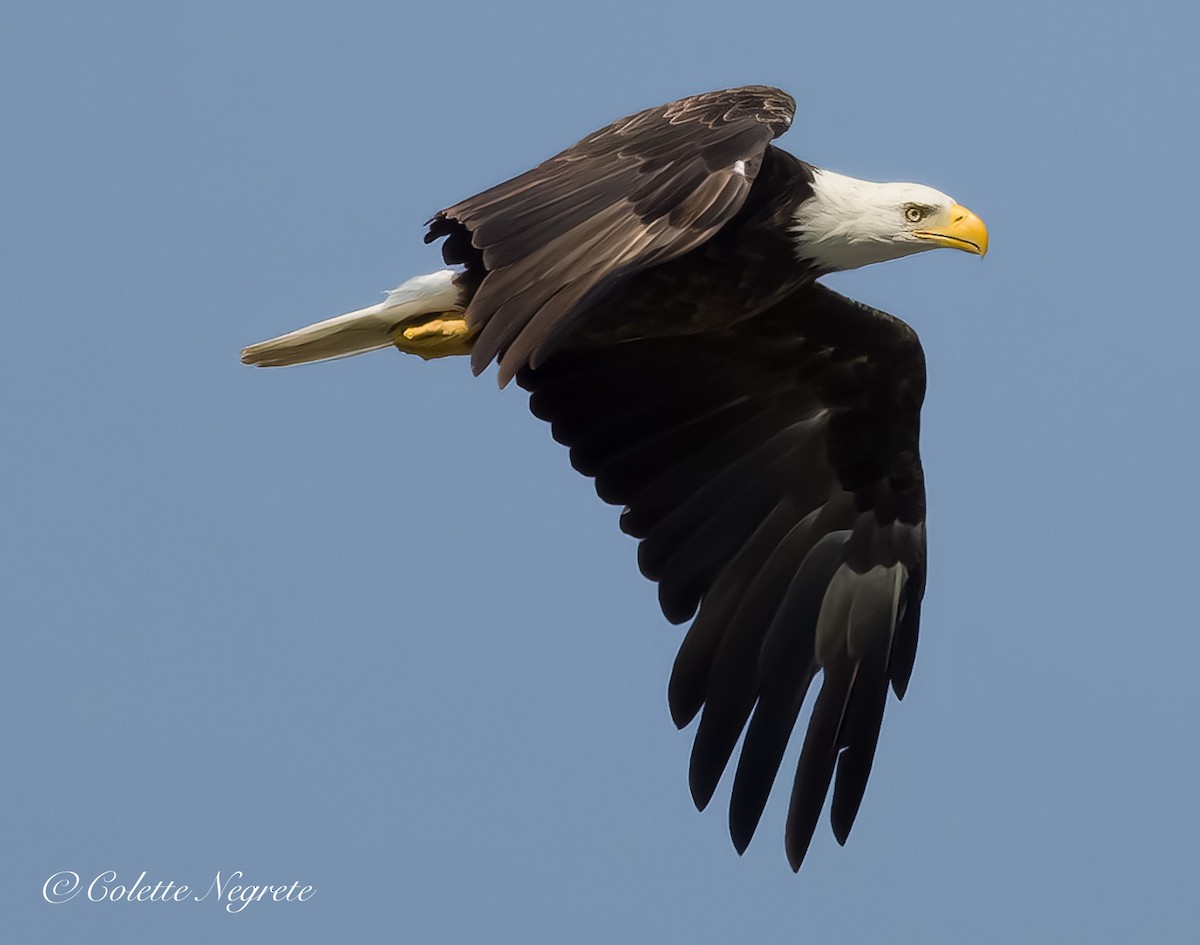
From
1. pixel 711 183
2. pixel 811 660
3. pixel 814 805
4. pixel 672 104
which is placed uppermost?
pixel 672 104

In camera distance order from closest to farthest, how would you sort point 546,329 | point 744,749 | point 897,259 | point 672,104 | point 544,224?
point 546,329
point 544,224
point 672,104
point 897,259
point 744,749

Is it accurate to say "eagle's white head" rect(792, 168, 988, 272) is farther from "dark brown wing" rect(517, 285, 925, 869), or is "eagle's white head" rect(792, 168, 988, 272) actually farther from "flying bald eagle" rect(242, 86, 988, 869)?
"dark brown wing" rect(517, 285, 925, 869)

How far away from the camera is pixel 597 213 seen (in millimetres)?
7441

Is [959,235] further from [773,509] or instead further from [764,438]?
[773,509]

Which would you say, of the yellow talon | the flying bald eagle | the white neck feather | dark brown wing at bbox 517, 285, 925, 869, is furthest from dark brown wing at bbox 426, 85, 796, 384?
dark brown wing at bbox 517, 285, 925, 869

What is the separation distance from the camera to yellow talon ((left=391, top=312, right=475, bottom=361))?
9.27 metres

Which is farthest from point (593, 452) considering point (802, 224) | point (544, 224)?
point (544, 224)

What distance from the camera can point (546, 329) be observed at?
695 cm

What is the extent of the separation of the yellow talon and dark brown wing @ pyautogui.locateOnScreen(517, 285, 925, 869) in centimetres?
56

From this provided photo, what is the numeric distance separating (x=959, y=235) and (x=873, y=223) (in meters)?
0.37

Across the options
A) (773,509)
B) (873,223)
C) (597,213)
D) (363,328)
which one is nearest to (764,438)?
(773,509)

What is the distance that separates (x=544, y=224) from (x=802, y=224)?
1592mm

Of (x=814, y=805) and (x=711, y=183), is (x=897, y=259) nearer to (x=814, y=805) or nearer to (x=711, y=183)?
(x=711, y=183)

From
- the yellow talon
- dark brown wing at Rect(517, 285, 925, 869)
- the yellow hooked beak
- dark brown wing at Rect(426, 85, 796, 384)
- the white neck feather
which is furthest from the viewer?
dark brown wing at Rect(517, 285, 925, 869)
